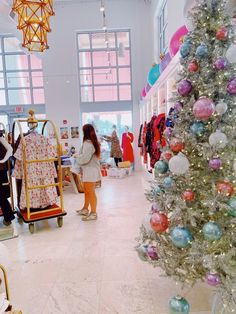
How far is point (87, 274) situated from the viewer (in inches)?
105

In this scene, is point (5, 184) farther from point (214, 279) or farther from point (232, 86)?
point (232, 86)

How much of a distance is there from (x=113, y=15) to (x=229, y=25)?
8.95 metres

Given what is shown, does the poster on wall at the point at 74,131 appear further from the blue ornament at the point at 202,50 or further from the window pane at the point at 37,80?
the blue ornament at the point at 202,50

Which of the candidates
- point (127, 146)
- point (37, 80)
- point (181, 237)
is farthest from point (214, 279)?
point (37, 80)

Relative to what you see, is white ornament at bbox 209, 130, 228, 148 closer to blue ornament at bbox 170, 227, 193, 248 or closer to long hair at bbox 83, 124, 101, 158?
blue ornament at bbox 170, 227, 193, 248

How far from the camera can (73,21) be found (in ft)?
31.6

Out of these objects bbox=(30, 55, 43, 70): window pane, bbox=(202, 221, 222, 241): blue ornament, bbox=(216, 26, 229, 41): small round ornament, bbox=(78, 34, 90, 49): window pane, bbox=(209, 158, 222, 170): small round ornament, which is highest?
bbox=(78, 34, 90, 49): window pane

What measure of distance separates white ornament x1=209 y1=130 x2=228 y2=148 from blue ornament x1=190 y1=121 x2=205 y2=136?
104mm

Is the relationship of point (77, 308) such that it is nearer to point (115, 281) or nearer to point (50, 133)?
point (115, 281)

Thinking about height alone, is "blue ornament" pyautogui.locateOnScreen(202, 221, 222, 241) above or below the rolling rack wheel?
above

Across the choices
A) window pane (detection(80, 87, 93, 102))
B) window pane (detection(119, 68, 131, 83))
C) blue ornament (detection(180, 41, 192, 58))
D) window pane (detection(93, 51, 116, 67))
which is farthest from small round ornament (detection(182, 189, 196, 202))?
window pane (detection(93, 51, 116, 67))

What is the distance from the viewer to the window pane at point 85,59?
33.6 ft

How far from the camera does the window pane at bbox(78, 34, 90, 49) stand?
33.0 feet

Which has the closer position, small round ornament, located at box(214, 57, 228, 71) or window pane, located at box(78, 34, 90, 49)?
small round ornament, located at box(214, 57, 228, 71)
